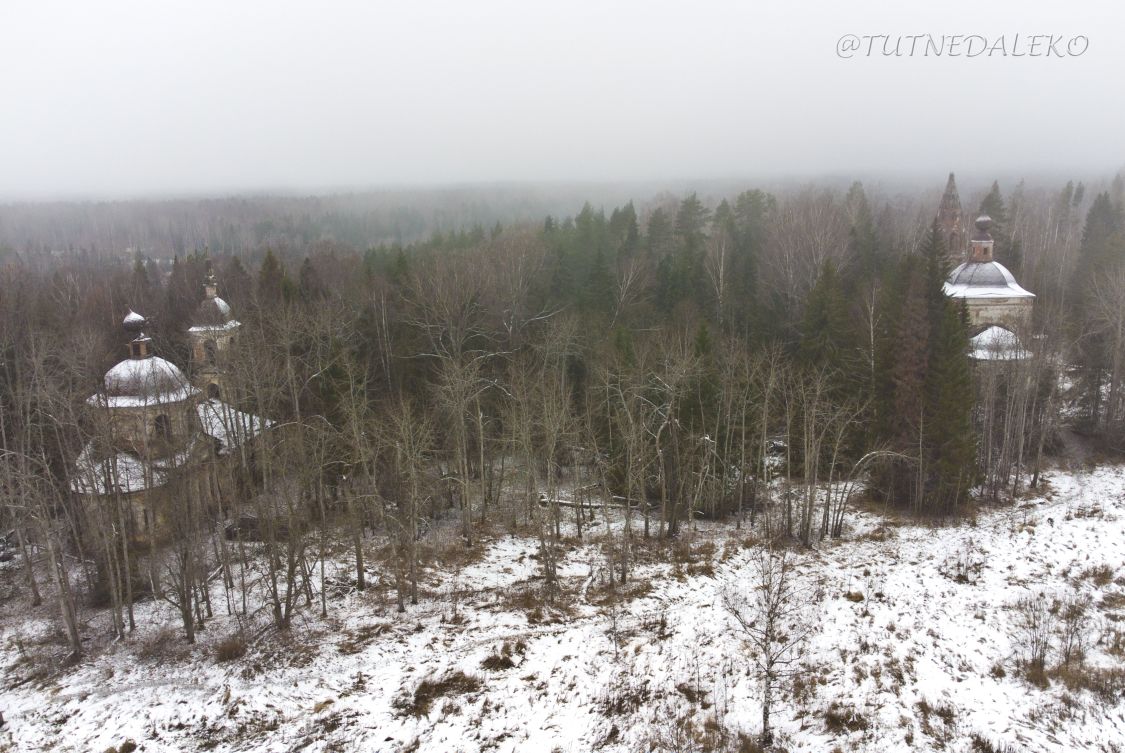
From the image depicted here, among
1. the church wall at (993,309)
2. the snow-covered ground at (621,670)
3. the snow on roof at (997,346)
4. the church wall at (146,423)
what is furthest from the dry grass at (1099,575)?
the church wall at (146,423)

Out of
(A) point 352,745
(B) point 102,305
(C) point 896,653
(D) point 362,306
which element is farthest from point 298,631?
(B) point 102,305

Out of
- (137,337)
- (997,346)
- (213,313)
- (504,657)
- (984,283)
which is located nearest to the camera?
(504,657)

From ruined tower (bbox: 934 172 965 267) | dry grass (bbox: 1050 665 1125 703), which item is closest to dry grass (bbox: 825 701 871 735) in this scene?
dry grass (bbox: 1050 665 1125 703)

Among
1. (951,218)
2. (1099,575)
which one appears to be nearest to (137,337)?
(1099,575)

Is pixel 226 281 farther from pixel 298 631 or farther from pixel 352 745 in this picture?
pixel 352 745

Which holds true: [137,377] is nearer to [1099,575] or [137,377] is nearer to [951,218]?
[1099,575]

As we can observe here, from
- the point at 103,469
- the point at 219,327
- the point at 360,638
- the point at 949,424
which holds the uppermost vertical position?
the point at 219,327

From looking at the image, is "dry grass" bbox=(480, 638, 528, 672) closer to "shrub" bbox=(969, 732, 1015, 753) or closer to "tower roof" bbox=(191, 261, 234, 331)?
"shrub" bbox=(969, 732, 1015, 753)
